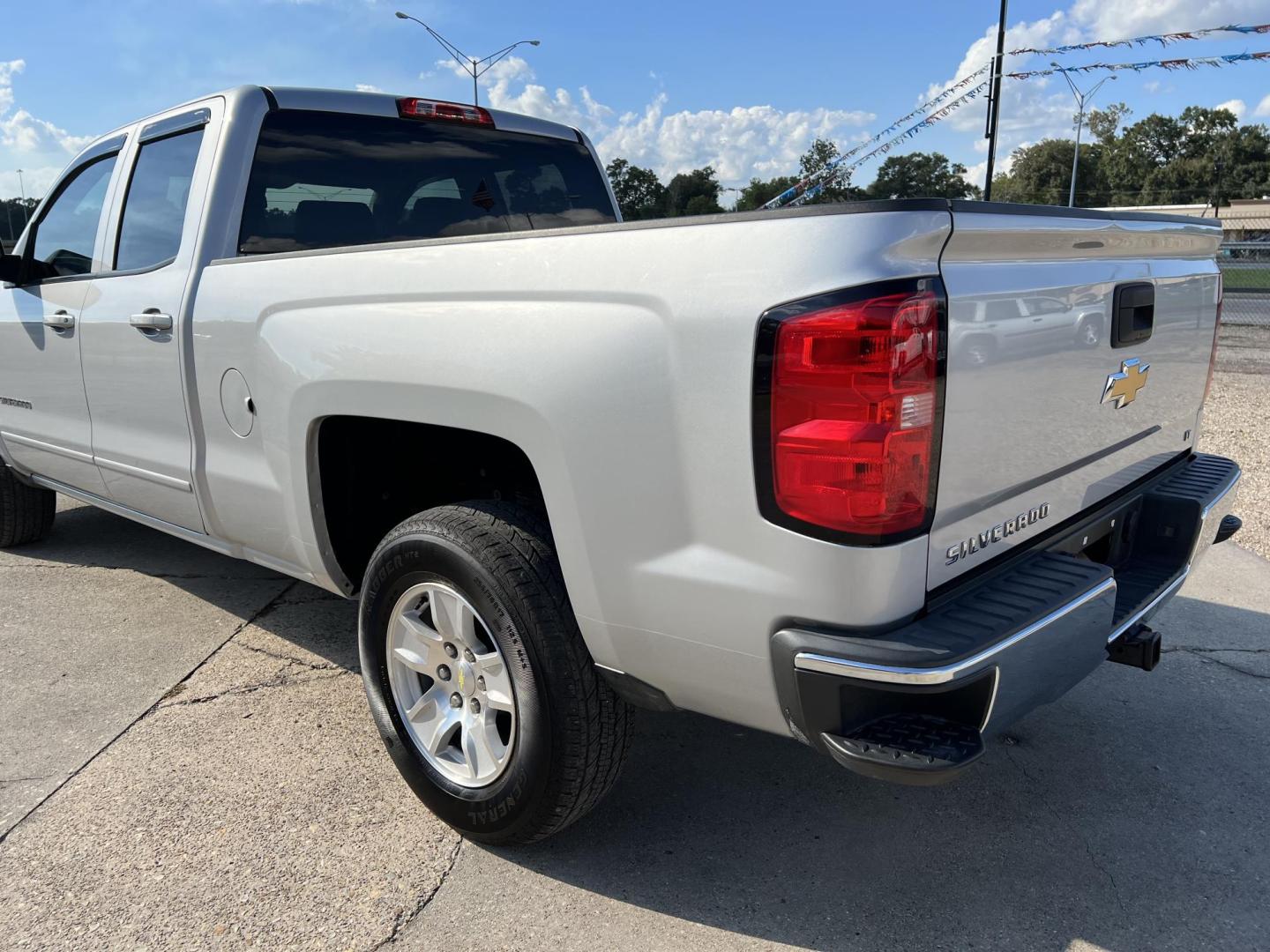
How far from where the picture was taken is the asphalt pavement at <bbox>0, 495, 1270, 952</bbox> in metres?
2.28

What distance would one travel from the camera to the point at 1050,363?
2127 mm

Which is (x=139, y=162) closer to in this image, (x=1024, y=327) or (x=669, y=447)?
(x=669, y=447)

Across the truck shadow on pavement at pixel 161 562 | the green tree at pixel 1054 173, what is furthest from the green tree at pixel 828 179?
the green tree at pixel 1054 173

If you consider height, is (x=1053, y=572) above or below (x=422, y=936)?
above

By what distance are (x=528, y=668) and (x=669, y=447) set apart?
0.68 meters

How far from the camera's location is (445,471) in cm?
297

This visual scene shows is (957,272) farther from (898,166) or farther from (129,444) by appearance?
(898,166)

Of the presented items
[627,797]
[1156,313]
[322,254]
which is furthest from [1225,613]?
[322,254]

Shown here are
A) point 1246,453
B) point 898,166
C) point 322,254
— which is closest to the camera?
point 322,254

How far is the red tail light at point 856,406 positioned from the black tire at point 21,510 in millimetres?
4636

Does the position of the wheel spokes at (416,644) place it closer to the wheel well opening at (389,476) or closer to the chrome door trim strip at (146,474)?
the wheel well opening at (389,476)

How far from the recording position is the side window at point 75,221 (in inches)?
157

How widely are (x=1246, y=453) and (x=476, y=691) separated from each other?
634 cm

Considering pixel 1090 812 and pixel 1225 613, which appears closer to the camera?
pixel 1090 812
